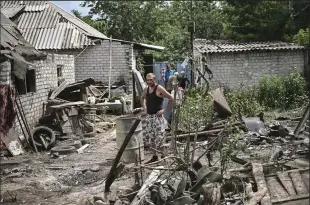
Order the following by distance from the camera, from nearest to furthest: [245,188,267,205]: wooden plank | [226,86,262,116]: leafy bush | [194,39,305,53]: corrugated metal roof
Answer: [245,188,267,205]: wooden plank
[226,86,262,116]: leafy bush
[194,39,305,53]: corrugated metal roof

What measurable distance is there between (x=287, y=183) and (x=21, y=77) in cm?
741

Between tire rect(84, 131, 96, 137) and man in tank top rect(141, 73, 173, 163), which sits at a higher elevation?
Answer: man in tank top rect(141, 73, 173, 163)

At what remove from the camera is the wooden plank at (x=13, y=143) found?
951 centimetres

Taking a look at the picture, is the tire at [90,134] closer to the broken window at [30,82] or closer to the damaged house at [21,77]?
the damaged house at [21,77]

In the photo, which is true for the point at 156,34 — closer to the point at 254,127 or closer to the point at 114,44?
the point at 114,44

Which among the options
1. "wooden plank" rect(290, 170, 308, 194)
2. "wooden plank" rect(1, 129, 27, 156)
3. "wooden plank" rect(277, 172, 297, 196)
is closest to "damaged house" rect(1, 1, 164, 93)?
"wooden plank" rect(1, 129, 27, 156)

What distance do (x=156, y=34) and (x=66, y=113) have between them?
70.7 feet

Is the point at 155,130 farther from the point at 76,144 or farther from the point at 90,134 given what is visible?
the point at 90,134

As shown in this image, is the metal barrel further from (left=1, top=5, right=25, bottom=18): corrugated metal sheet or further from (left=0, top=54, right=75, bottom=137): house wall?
(left=1, top=5, right=25, bottom=18): corrugated metal sheet

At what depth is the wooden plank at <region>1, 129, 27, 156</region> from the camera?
9.51 metres

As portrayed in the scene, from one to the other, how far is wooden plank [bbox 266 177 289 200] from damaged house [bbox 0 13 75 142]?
657 cm

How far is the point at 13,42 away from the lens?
11.0 meters

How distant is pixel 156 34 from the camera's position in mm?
32406

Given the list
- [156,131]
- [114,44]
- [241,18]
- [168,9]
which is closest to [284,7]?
[241,18]
